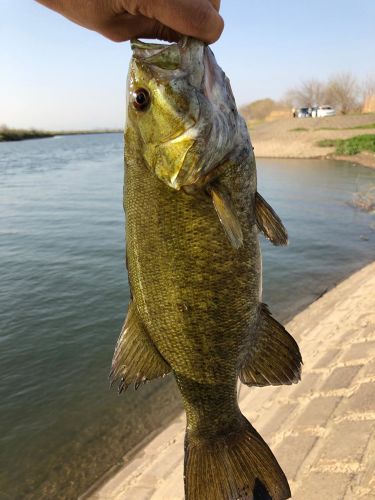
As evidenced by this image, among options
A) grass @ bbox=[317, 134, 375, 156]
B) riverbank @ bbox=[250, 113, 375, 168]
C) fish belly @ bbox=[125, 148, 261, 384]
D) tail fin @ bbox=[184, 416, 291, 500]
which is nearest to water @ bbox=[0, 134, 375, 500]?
tail fin @ bbox=[184, 416, 291, 500]

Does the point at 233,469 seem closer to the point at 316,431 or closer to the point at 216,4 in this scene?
the point at 216,4

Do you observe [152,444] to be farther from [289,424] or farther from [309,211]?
[309,211]

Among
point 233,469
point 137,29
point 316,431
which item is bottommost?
point 316,431

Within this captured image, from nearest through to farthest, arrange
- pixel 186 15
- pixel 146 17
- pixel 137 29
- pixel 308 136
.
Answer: pixel 186 15 < pixel 146 17 < pixel 137 29 < pixel 308 136

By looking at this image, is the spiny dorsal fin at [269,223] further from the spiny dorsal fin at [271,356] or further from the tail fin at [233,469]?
the tail fin at [233,469]

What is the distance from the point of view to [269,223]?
2156 millimetres

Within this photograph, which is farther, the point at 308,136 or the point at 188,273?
the point at 308,136

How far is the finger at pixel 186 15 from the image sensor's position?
1.66m

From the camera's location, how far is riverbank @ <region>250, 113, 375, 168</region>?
37.6 m

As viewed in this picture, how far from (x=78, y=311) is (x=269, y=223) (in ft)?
26.5

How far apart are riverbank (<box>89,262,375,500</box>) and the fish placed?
1712mm

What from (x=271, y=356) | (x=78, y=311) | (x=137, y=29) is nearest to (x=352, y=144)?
(x=78, y=311)

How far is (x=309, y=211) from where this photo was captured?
18.7 meters

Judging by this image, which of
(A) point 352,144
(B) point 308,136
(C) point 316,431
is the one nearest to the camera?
(C) point 316,431
